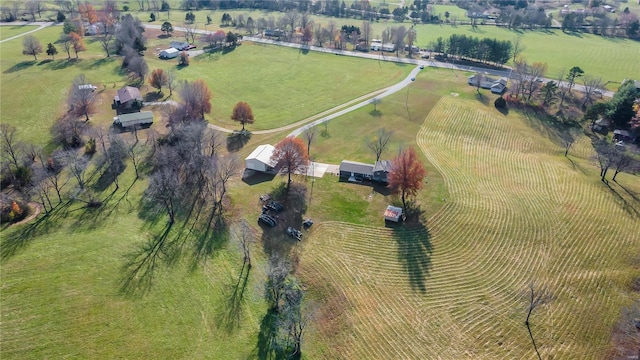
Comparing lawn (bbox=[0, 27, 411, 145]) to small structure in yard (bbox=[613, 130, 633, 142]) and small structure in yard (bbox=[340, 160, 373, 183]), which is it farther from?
small structure in yard (bbox=[613, 130, 633, 142])

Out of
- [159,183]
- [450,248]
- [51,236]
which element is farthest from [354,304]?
[51,236]

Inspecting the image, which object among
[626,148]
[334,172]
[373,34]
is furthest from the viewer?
[373,34]

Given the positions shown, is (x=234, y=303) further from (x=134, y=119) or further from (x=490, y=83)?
(x=490, y=83)

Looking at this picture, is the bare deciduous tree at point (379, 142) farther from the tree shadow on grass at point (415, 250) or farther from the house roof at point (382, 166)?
the tree shadow on grass at point (415, 250)

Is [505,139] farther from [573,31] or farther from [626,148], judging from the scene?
[573,31]

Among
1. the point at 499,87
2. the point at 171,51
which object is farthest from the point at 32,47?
the point at 499,87
